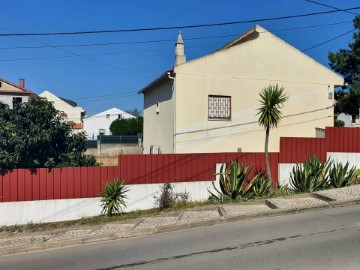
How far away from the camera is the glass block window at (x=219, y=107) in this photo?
48.2 ft

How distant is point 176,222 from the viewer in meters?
7.65

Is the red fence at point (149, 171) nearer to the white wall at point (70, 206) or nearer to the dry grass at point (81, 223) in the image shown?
the white wall at point (70, 206)

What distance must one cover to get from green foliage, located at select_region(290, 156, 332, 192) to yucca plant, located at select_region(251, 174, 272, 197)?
1.02 metres

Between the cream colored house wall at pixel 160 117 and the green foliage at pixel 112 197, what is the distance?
4.98 meters

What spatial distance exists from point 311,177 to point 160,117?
845cm

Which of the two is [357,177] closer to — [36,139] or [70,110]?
[36,139]

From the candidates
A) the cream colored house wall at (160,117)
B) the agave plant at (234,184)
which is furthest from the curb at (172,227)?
the cream colored house wall at (160,117)

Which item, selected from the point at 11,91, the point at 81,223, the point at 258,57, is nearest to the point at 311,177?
the point at 258,57

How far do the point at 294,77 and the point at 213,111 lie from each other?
4.57 m

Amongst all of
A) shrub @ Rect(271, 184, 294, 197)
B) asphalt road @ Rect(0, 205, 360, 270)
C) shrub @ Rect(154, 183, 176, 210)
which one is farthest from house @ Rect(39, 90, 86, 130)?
asphalt road @ Rect(0, 205, 360, 270)

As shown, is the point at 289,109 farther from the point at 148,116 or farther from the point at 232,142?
the point at 148,116

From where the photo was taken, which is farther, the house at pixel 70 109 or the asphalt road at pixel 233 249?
the house at pixel 70 109

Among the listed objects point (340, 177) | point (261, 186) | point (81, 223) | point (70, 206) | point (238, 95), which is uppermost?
point (238, 95)

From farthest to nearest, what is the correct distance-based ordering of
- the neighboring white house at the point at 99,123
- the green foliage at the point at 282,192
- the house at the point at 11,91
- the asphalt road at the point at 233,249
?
the neighboring white house at the point at 99,123
the house at the point at 11,91
the green foliage at the point at 282,192
the asphalt road at the point at 233,249
